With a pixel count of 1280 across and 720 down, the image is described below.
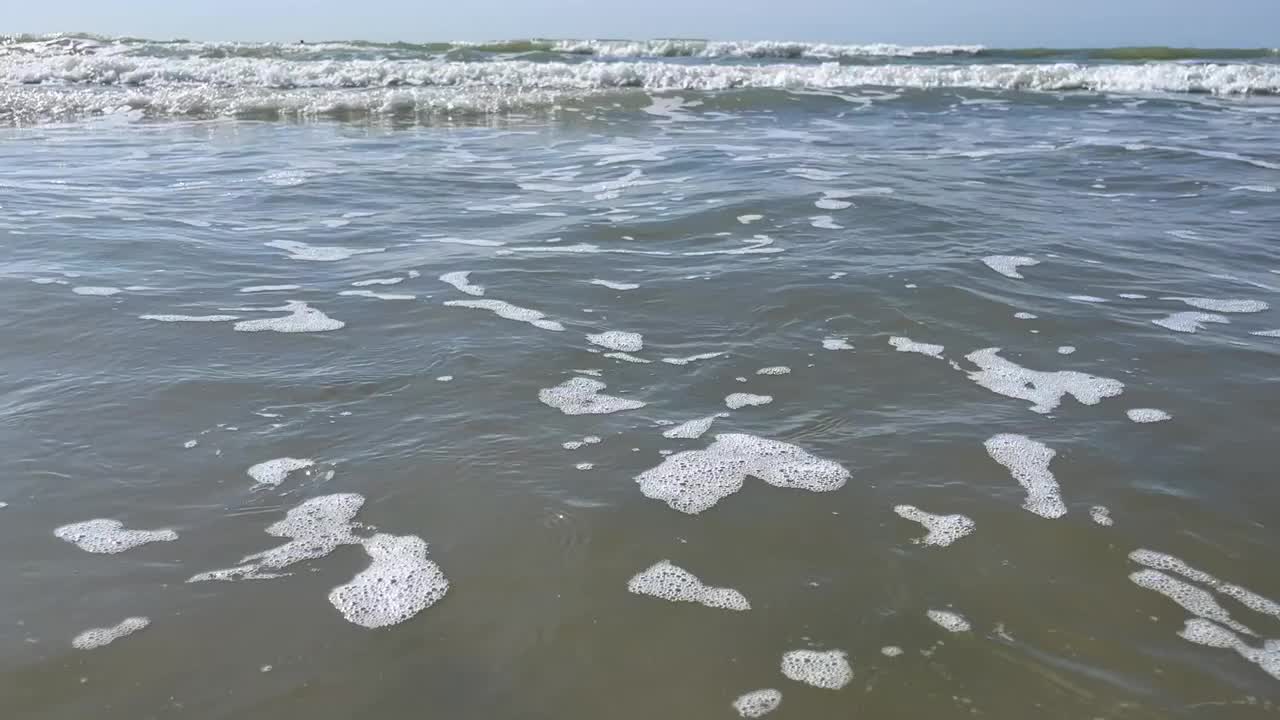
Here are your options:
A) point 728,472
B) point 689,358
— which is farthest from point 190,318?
point 728,472

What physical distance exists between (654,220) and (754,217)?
0.70 metres

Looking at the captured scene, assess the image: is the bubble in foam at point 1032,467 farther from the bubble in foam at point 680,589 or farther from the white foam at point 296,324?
the white foam at point 296,324

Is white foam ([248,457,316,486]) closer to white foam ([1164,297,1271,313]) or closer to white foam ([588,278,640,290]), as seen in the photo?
white foam ([588,278,640,290])

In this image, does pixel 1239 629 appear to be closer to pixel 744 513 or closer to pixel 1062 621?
pixel 1062 621

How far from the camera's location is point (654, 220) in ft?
20.8

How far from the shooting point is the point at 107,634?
6.98 feet

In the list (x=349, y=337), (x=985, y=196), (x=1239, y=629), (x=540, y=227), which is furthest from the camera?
(x=985, y=196)

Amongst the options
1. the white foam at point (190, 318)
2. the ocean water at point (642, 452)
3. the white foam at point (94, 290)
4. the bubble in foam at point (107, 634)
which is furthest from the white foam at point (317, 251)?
the bubble in foam at point (107, 634)

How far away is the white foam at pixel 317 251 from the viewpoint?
5570 mm

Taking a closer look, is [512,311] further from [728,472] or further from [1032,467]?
[1032,467]

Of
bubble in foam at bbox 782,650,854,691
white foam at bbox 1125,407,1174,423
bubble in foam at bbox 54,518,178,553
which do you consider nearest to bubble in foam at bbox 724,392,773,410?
white foam at bbox 1125,407,1174,423

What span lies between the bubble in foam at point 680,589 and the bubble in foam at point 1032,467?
101 centimetres

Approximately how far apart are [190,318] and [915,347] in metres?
3.35

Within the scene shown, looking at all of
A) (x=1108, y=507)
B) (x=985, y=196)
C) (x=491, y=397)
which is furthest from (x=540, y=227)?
(x=1108, y=507)
